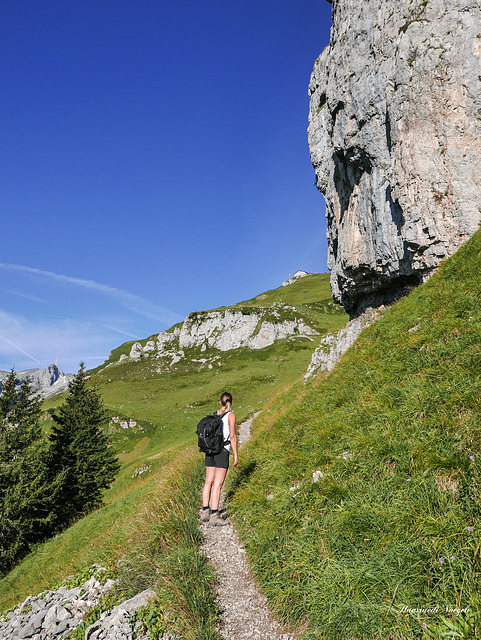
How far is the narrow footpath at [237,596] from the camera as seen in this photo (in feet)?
15.8

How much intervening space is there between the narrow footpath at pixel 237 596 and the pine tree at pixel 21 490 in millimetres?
26775

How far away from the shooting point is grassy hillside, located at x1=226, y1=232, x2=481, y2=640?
12.8 feet

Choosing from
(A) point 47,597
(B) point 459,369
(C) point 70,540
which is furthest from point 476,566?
(C) point 70,540

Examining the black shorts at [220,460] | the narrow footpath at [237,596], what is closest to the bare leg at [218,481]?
the black shorts at [220,460]

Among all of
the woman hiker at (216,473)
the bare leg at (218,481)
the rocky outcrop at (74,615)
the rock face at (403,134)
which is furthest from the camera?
the rock face at (403,134)

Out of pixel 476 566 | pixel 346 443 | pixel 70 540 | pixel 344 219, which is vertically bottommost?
pixel 70 540

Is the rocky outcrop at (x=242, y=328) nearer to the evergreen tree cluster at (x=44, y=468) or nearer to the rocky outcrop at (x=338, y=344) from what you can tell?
the evergreen tree cluster at (x=44, y=468)

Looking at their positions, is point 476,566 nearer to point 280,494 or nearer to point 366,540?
point 366,540

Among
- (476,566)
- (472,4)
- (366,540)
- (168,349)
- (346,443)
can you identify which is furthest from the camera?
(168,349)

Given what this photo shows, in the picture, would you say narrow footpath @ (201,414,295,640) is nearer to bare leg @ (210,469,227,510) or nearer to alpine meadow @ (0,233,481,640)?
alpine meadow @ (0,233,481,640)

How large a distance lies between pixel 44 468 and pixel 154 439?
29660mm

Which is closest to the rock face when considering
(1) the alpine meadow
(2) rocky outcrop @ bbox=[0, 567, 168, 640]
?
(1) the alpine meadow

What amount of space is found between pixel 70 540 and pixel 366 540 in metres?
23.6

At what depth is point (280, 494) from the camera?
7398mm
